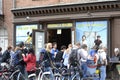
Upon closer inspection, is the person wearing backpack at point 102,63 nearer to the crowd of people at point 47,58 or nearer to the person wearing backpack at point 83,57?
the crowd of people at point 47,58

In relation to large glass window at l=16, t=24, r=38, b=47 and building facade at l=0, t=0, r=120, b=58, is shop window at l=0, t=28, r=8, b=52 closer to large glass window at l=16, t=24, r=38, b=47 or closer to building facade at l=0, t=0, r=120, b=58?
building facade at l=0, t=0, r=120, b=58

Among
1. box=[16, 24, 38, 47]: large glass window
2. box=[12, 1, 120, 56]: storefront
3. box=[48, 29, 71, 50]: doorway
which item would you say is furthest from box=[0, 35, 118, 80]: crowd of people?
box=[16, 24, 38, 47]: large glass window

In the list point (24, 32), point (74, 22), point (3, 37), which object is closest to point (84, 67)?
point (74, 22)

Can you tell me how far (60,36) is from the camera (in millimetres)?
27281

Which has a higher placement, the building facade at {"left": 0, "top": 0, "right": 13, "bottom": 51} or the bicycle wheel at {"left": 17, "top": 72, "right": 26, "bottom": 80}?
the building facade at {"left": 0, "top": 0, "right": 13, "bottom": 51}

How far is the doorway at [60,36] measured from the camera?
88.2 ft

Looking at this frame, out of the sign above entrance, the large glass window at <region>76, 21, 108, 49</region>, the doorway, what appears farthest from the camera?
the doorway

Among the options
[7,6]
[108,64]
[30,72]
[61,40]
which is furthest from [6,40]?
[30,72]

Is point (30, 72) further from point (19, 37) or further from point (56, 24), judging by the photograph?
point (19, 37)

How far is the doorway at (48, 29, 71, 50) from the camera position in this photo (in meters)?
26.9

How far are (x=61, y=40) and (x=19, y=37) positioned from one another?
11.4ft

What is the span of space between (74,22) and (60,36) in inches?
82.9

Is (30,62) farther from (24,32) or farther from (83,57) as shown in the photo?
(24,32)

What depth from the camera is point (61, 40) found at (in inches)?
1075
